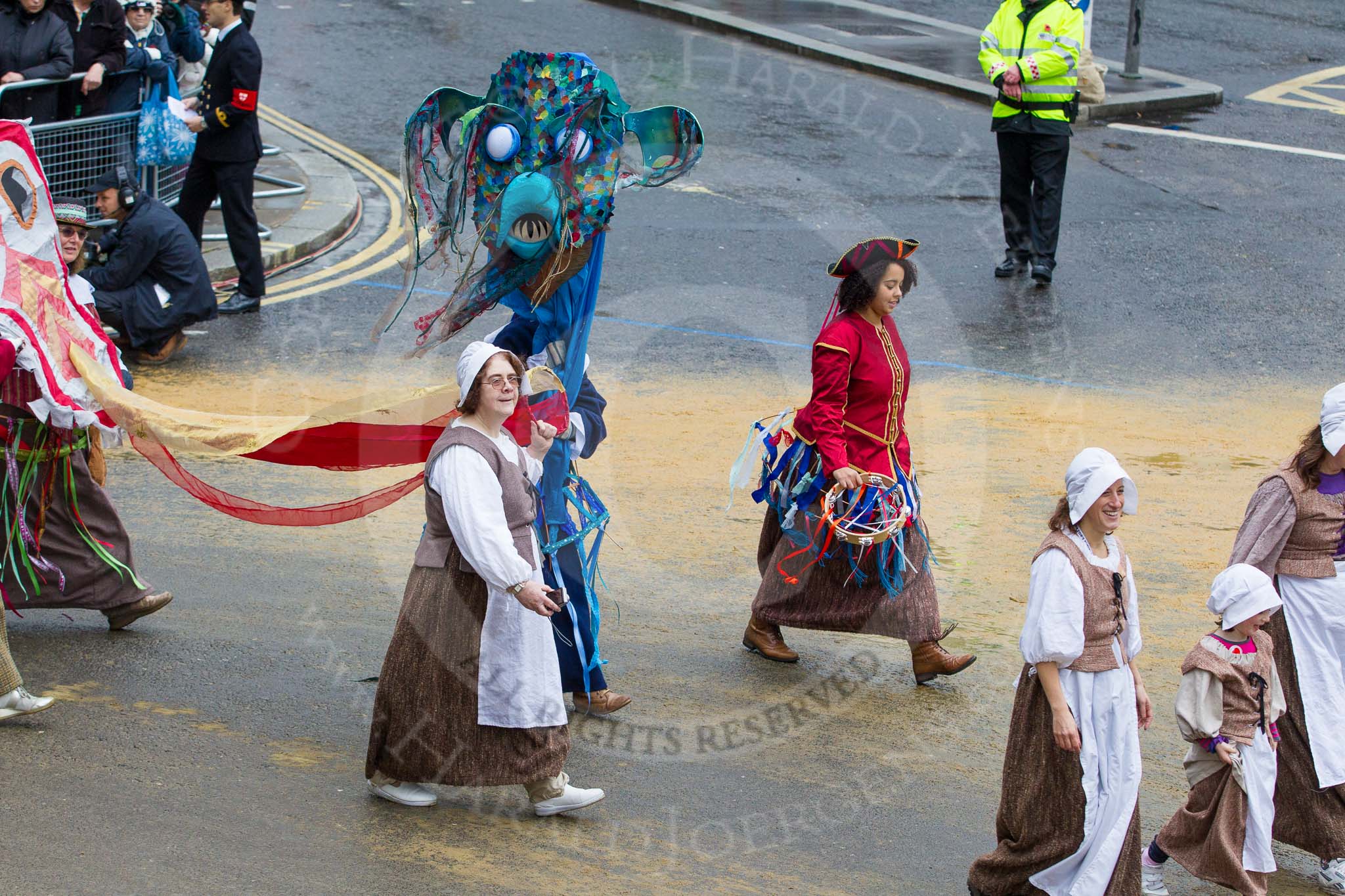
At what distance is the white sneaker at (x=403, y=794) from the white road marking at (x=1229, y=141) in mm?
12838

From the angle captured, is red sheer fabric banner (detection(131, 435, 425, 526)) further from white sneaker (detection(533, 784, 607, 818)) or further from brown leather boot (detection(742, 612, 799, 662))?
brown leather boot (detection(742, 612, 799, 662))

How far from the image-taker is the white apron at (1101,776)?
4.61 m

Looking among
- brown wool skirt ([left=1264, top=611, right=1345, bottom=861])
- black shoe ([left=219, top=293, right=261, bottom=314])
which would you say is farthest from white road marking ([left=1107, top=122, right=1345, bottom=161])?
brown wool skirt ([left=1264, top=611, right=1345, bottom=861])

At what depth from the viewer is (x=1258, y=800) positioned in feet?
16.1

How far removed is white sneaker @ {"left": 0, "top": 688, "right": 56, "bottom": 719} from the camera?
17.6 ft

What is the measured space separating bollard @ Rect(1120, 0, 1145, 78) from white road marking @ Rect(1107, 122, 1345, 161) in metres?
1.53

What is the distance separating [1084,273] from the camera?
12.2m

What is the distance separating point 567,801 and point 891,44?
15.0m

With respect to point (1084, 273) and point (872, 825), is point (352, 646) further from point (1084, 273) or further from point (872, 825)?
Answer: point (1084, 273)

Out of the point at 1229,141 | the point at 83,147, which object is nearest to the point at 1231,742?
the point at 83,147

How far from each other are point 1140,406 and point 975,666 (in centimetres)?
375

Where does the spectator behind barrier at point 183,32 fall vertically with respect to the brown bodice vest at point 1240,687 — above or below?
above

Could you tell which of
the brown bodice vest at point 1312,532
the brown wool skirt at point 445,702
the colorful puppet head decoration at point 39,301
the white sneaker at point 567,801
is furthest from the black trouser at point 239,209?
the brown bodice vest at point 1312,532

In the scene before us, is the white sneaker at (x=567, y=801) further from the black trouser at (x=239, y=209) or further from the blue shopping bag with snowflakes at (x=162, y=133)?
the blue shopping bag with snowflakes at (x=162, y=133)
